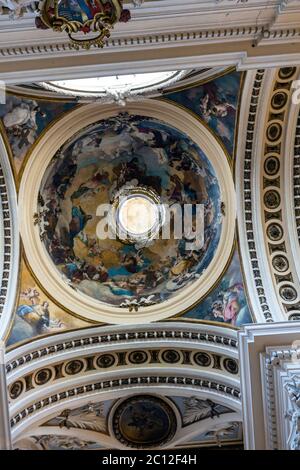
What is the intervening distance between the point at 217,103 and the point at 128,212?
118 inches

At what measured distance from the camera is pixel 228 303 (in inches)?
469

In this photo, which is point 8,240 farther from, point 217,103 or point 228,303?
point 217,103

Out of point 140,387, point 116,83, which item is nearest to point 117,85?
point 116,83

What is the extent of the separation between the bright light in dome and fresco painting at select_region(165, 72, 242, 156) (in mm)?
353

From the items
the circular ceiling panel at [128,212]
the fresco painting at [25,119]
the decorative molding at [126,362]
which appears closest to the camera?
the fresco painting at [25,119]

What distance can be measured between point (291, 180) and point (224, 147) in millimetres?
1364

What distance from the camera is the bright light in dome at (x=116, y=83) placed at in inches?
456

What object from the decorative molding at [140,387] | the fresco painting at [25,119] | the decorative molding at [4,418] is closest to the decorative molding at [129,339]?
the decorative molding at [140,387]

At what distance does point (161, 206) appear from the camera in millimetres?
13062

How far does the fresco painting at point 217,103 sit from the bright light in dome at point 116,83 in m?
0.35

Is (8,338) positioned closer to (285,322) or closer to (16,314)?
(16,314)

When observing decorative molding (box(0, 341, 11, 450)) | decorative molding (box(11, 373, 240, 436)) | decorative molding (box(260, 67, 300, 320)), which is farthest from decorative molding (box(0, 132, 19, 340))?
decorative molding (box(260, 67, 300, 320))

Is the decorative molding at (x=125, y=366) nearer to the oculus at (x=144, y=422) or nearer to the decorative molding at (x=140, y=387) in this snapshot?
the decorative molding at (x=140, y=387)

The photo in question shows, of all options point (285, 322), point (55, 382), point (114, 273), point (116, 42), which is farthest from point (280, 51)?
point (55, 382)
